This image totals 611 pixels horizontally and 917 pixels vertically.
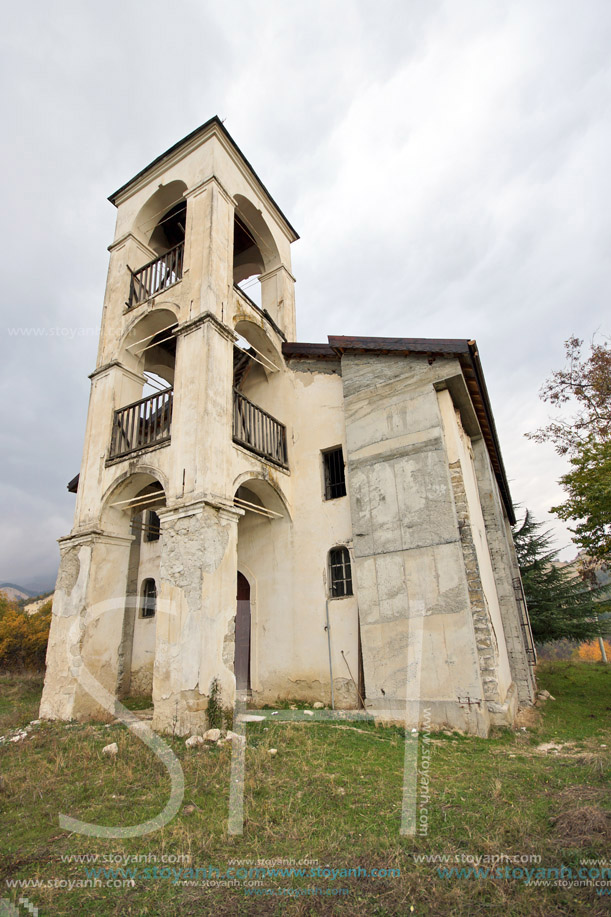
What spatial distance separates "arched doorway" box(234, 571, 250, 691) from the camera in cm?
1139

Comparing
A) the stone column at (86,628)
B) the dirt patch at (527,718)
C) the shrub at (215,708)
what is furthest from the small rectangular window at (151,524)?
the dirt patch at (527,718)

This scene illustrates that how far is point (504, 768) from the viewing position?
229 inches

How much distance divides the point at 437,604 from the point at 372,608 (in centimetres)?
127

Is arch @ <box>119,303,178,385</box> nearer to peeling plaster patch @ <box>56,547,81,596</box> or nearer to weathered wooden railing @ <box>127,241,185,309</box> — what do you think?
weathered wooden railing @ <box>127,241,185,309</box>

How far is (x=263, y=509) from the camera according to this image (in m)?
10.9

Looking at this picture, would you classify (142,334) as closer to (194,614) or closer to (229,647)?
(194,614)

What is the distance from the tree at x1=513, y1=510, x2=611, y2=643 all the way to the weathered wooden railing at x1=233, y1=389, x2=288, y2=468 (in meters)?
14.8

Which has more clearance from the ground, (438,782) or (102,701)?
(102,701)

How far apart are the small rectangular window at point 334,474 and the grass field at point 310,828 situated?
5.46 meters

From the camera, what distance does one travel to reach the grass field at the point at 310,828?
10.5 ft

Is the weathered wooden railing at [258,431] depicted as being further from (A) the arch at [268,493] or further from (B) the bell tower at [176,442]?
(A) the arch at [268,493]

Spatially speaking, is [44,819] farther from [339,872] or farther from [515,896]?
[515,896]

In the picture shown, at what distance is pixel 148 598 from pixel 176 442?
23.8 feet

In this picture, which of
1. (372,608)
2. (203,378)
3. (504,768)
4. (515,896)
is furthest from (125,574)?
(515,896)
